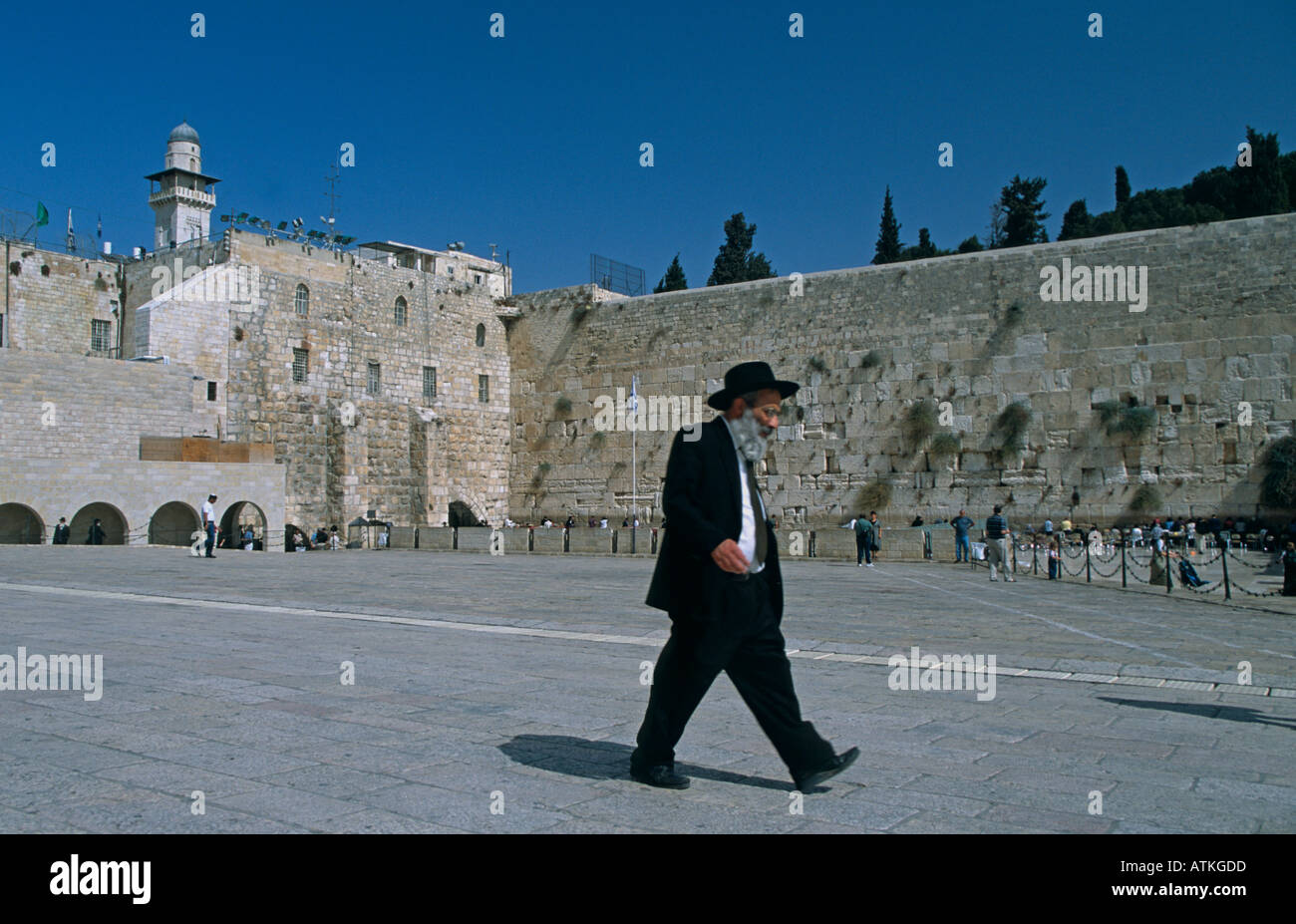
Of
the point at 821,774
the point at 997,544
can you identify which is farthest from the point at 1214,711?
the point at 997,544

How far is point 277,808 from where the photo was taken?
319 centimetres

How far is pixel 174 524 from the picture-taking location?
24766mm

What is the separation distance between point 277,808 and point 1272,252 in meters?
A: 23.4

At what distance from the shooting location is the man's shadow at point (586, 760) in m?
3.73

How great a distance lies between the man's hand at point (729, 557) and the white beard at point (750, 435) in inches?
17.0

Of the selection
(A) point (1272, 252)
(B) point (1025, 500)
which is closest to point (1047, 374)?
(B) point (1025, 500)

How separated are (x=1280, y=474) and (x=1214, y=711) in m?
17.9

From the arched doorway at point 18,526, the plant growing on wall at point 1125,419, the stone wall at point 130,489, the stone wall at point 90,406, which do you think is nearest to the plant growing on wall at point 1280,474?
the plant growing on wall at point 1125,419

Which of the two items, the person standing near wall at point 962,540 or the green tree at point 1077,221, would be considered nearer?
the person standing near wall at point 962,540

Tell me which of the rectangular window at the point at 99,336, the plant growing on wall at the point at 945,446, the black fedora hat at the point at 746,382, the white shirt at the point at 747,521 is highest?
the rectangular window at the point at 99,336

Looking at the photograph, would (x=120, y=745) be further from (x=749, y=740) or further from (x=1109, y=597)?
(x=1109, y=597)

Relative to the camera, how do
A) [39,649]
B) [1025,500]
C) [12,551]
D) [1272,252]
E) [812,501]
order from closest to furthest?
[39,649]
[12,551]
[1272,252]
[1025,500]
[812,501]

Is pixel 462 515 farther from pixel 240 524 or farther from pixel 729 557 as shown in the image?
pixel 729 557

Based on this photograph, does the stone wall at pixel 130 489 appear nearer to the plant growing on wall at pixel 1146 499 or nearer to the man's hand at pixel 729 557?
the plant growing on wall at pixel 1146 499
